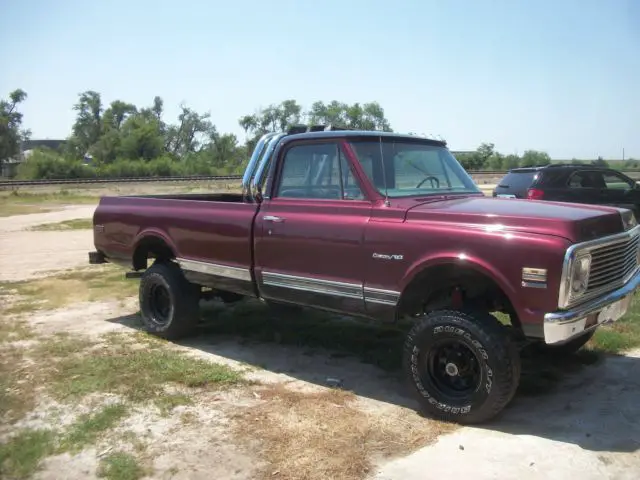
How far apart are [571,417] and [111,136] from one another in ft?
248

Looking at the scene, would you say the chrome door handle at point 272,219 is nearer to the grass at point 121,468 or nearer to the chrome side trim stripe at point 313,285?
the chrome side trim stripe at point 313,285

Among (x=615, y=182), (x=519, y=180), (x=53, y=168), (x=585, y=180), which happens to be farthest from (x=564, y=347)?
(x=53, y=168)

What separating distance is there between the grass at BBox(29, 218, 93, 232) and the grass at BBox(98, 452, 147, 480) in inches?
553

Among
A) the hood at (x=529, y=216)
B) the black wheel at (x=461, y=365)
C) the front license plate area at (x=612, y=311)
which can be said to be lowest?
the black wheel at (x=461, y=365)

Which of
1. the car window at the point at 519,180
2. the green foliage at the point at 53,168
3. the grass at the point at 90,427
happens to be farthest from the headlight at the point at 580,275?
the green foliage at the point at 53,168

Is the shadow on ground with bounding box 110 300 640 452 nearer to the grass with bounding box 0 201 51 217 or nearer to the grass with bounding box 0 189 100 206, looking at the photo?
the grass with bounding box 0 201 51 217

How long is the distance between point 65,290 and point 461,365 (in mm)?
6407

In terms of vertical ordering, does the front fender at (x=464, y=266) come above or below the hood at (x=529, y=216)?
below

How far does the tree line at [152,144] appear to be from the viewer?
56987 millimetres

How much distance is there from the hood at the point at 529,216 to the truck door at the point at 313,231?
21.6 inches

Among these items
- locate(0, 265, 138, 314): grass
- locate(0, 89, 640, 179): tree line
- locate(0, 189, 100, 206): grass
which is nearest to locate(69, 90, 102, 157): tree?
locate(0, 89, 640, 179): tree line

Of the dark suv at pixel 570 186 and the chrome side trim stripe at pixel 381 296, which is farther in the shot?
the dark suv at pixel 570 186

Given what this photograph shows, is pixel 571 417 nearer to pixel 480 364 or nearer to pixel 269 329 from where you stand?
pixel 480 364

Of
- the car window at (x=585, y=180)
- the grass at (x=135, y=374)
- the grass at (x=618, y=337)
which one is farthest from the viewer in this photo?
the car window at (x=585, y=180)
